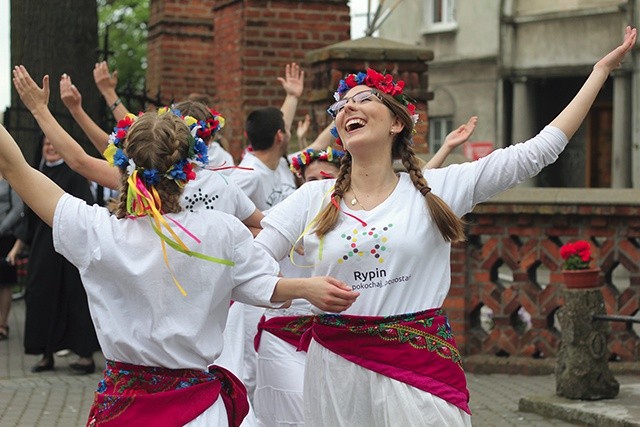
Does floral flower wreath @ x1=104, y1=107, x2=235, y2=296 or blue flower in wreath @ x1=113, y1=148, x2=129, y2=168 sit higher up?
blue flower in wreath @ x1=113, y1=148, x2=129, y2=168

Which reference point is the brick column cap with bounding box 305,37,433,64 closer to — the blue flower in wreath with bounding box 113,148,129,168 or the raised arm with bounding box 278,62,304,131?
the raised arm with bounding box 278,62,304,131

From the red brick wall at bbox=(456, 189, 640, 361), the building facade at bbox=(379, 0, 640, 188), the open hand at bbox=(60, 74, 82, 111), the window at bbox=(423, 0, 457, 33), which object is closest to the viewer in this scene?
the open hand at bbox=(60, 74, 82, 111)

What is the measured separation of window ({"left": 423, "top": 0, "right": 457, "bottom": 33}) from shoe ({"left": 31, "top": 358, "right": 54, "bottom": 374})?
25446 mm

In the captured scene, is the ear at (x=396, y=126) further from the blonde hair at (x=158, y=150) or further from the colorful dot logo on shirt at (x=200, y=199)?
the colorful dot logo on shirt at (x=200, y=199)

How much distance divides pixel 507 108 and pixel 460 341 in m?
23.6

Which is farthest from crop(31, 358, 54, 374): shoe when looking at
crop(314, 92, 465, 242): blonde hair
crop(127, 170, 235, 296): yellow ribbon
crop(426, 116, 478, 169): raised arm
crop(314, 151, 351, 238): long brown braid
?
crop(127, 170, 235, 296): yellow ribbon

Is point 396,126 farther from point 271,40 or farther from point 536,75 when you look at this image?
point 536,75

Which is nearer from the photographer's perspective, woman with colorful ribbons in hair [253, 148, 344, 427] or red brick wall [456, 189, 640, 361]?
woman with colorful ribbons in hair [253, 148, 344, 427]

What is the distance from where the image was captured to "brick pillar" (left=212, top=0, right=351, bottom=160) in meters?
14.2

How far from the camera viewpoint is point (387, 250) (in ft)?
17.5

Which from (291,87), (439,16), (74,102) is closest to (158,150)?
(74,102)

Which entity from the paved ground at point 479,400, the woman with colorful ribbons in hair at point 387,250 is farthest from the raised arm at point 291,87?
the woman with colorful ribbons in hair at point 387,250

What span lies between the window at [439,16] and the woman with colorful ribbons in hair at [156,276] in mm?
31159

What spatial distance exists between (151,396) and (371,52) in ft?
25.7
